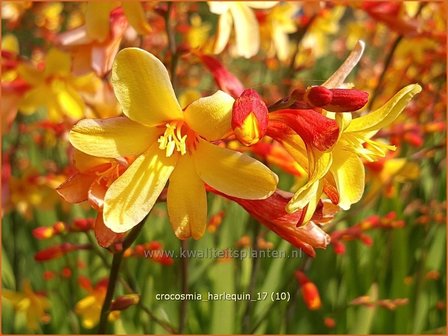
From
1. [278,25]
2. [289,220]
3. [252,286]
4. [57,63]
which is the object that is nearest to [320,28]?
[278,25]

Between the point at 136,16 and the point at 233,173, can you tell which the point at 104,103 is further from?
the point at 233,173

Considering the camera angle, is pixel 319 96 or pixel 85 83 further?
pixel 85 83

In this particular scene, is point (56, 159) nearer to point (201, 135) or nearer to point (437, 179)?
point (437, 179)

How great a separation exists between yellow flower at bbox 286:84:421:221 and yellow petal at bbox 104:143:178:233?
0.16m

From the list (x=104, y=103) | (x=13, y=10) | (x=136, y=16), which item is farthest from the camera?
(x=13, y=10)

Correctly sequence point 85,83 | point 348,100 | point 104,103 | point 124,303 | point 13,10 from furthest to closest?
1. point 13,10
2. point 85,83
3. point 104,103
4. point 124,303
5. point 348,100

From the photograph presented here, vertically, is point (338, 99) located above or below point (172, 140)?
above

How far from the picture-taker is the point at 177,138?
2.29ft

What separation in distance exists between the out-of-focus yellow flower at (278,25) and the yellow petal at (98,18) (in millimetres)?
539

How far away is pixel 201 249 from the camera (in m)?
1.39

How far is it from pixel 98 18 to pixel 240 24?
0.27m

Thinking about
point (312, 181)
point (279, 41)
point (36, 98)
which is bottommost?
point (36, 98)

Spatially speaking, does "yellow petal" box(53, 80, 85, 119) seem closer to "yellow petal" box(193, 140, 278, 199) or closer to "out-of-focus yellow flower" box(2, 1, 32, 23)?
"out-of-focus yellow flower" box(2, 1, 32, 23)

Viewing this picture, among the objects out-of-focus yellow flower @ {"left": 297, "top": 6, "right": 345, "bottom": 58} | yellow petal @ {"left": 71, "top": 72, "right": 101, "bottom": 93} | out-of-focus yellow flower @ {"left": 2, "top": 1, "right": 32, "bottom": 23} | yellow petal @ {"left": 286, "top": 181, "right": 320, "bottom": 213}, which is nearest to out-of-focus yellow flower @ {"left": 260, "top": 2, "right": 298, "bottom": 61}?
out-of-focus yellow flower @ {"left": 297, "top": 6, "right": 345, "bottom": 58}
